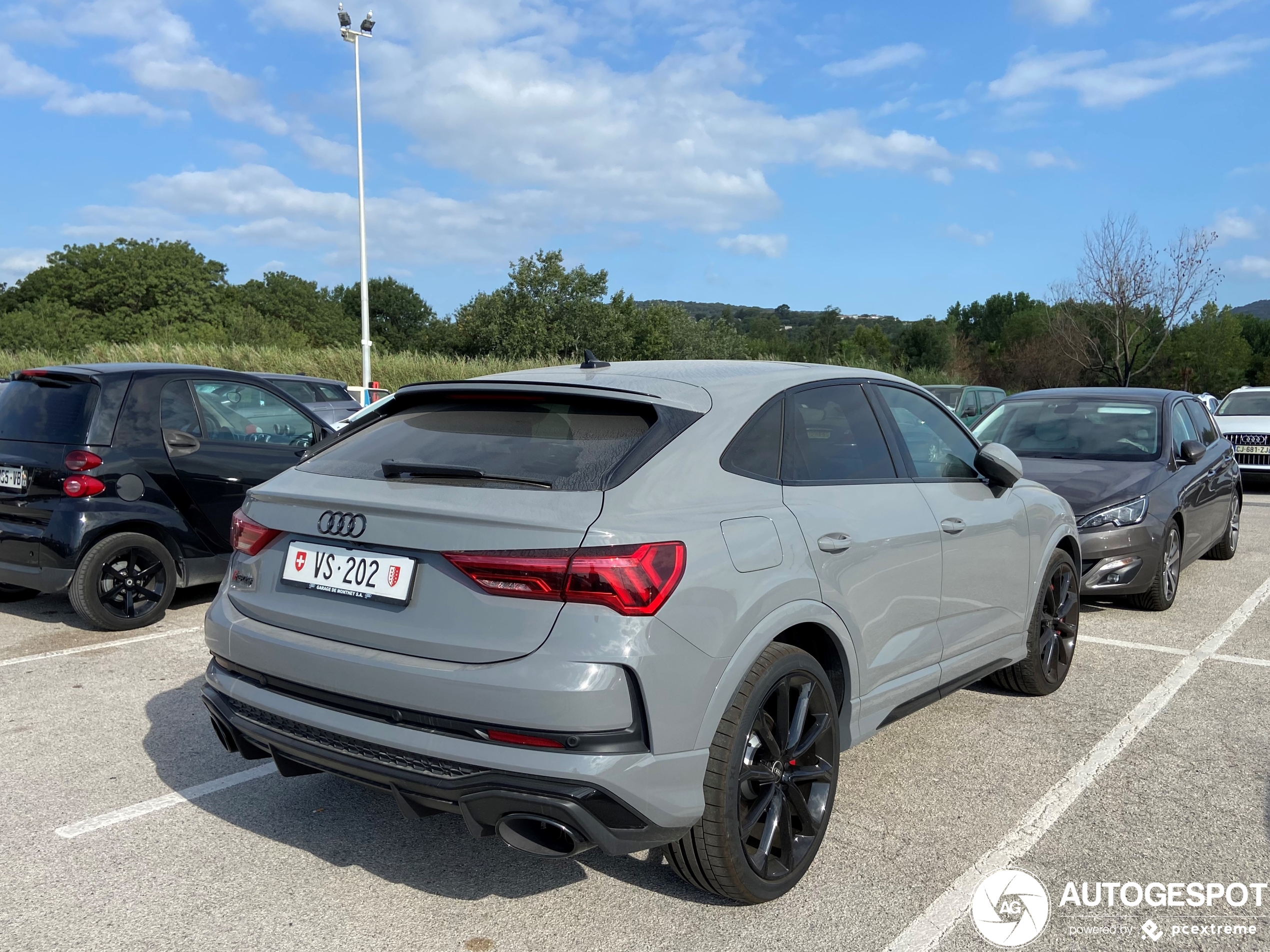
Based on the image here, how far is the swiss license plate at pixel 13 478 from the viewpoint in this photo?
628 cm

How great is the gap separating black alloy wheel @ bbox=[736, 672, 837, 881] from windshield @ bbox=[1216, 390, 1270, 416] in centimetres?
1537

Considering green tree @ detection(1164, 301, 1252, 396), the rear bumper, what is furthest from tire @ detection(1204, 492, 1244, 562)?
green tree @ detection(1164, 301, 1252, 396)

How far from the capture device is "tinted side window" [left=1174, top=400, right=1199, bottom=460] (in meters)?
7.73

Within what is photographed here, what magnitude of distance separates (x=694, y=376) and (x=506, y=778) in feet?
5.00

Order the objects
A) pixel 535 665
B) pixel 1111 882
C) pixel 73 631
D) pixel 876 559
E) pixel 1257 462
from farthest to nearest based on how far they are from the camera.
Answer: pixel 1257 462
pixel 73 631
pixel 876 559
pixel 1111 882
pixel 535 665

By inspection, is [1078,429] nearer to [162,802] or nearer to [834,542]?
[834,542]

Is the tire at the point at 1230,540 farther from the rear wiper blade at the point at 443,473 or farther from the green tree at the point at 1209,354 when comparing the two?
the green tree at the point at 1209,354

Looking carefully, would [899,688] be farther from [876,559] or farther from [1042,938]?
[1042,938]

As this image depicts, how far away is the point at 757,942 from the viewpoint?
9.22 feet

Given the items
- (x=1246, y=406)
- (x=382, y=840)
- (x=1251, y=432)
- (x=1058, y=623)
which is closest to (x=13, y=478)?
(x=382, y=840)

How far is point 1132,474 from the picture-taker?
7180 millimetres

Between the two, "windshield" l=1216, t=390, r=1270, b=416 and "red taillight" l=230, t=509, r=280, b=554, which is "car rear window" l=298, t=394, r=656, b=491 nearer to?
"red taillight" l=230, t=509, r=280, b=554

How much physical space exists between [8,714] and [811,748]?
3840 millimetres

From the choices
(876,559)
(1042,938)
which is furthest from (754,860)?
(876,559)
